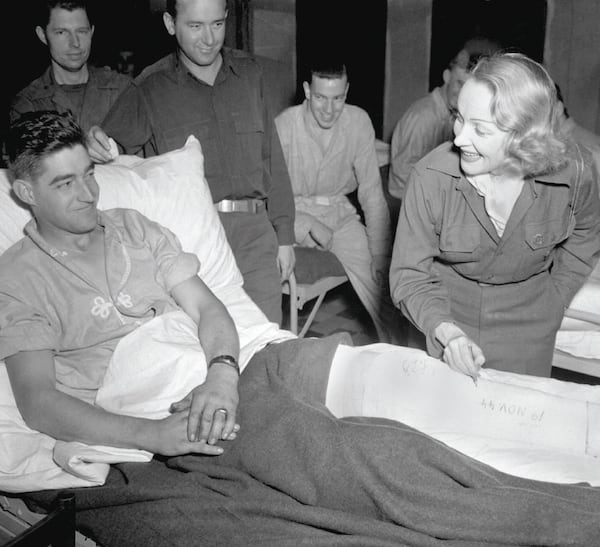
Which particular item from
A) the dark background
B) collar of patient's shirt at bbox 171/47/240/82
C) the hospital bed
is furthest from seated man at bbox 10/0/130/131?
the hospital bed

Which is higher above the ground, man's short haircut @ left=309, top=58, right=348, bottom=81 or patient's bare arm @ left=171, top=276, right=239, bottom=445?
man's short haircut @ left=309, top=58, right=348, bottom=81

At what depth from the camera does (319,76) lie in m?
3.38

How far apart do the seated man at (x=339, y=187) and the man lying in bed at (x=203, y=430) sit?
1.54m

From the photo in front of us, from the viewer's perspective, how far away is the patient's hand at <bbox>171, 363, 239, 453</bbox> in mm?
1673

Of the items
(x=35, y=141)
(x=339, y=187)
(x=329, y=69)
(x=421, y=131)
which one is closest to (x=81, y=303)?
(x=35, y=141)

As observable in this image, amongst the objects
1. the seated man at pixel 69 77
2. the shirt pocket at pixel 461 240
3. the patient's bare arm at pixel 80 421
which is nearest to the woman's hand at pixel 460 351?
the shirt pocket at pixel 461 240

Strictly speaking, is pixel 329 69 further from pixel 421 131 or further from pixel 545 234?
pixel 545 234

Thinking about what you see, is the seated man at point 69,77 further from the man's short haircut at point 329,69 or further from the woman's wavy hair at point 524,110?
the woman's wavy hair at point 524,110

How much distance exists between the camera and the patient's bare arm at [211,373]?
1.68 meters

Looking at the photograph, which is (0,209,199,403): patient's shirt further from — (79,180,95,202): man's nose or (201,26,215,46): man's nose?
(201,26,215,46): man's nose

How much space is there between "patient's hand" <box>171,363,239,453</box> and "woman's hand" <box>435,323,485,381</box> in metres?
0.60

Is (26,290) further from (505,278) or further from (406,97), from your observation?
(406,97)

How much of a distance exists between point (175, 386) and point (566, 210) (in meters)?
1.30

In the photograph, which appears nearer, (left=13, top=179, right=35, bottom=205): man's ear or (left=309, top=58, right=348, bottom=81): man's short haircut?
(left=13, top=179, right=35, bottom=205): man's ear
